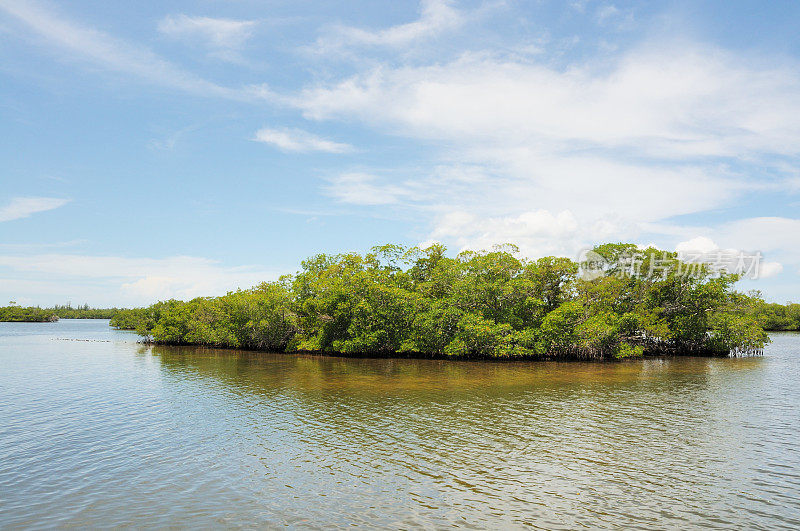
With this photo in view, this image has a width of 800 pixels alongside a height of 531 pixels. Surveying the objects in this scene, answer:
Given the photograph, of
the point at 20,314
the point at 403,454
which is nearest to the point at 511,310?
the point at 403,454

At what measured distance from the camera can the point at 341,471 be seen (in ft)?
47.7

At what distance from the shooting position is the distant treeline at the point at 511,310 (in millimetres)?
47031

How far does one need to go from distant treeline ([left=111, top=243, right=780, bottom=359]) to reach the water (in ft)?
49.6

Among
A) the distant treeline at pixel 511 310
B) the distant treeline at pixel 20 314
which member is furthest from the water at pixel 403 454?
the distant treeline at pixel 20 314

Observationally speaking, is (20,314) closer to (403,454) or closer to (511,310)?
(511,310)

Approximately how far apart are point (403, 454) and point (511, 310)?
3557 centimetres

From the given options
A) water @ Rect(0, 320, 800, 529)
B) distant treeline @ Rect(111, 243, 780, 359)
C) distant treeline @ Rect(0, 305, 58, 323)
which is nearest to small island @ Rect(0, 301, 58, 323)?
distant treeline @ Rect(0, 305, 58, 323)

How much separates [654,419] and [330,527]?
1642 centimetres

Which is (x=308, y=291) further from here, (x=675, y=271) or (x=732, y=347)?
(x=732, y=347)

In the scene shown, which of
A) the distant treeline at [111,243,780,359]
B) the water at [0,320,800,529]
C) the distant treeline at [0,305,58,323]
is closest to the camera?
the water at [0,320,800,529]

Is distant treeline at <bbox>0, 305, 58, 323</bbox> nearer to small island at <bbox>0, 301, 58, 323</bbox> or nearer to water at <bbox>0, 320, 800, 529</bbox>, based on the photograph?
small island at <bbox>0, 301, 58, 323</bbox>

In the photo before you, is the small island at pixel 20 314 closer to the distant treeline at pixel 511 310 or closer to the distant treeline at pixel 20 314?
the distant treeline at pixel 20 314

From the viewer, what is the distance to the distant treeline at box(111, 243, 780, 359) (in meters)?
47.0

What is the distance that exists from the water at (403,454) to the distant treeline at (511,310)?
15122mm
